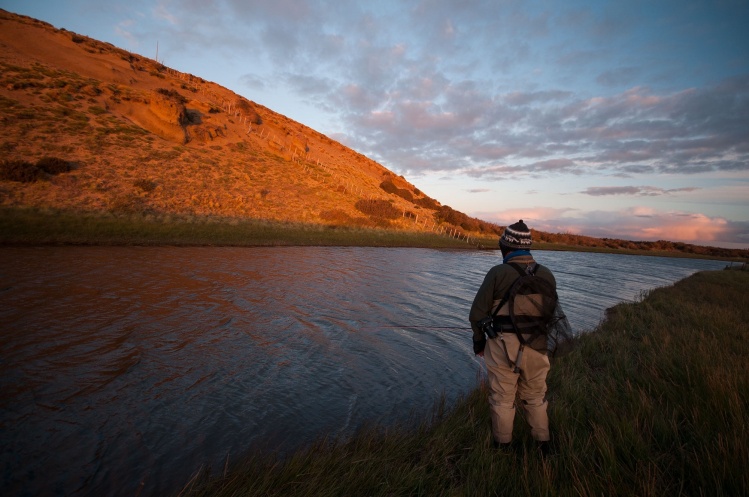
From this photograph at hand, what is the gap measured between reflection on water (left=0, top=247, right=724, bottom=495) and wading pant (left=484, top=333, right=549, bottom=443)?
1.89 m

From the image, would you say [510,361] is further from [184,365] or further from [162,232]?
[162,232]

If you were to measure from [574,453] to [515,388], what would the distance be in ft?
2.60

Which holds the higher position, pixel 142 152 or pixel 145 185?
pixel 142 152

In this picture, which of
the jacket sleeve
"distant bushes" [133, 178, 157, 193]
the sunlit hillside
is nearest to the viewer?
the jacket sleeve

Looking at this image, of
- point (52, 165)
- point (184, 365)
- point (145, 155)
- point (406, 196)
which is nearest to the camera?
point (184, 365)

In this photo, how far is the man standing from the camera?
382 centimetres

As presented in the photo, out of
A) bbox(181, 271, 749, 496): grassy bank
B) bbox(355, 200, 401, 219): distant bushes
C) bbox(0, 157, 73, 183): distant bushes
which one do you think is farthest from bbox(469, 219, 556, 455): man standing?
bbox(355, 200, 401, 219): distant bushes

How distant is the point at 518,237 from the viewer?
401 centimetres

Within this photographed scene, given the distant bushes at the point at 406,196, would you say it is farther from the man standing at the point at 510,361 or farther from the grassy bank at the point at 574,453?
the man standing at the point at 510,361

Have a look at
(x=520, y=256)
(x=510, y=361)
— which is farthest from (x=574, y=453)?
(x=520, y=256)

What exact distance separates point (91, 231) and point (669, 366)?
23.4 meters

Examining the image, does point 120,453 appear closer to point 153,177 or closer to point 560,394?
point 560,394

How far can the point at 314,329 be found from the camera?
892 centimetres

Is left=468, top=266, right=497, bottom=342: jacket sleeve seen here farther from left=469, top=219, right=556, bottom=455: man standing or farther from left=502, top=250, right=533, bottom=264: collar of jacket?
left=502, top=250, right=533, bottom=264: collar of jacket
